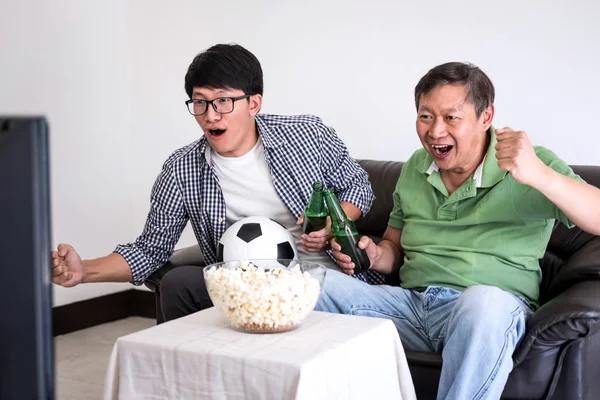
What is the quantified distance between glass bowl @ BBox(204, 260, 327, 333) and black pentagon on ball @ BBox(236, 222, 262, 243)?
1.80 ft

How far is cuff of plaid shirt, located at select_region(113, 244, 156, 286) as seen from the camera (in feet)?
8.05

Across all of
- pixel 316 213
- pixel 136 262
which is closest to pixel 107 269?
pixel 136 262

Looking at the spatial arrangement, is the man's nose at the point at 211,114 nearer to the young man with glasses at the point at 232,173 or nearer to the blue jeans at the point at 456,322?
the young man with glasses at the point at 232,173

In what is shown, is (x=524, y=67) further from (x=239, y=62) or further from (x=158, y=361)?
(x=158, y=361)

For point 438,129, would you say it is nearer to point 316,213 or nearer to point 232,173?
point 316,213

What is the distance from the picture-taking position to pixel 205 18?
364 cm

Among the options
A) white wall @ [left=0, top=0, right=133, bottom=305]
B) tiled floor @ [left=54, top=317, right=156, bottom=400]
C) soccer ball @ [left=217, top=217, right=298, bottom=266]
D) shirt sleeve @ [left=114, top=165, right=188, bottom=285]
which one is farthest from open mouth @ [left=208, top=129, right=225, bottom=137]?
white wall @ [left=0, top=0, right=133, bottom=305]

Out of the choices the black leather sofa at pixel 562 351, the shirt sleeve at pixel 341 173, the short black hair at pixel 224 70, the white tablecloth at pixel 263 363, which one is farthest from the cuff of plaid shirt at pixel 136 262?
the black leather sofa at pixel 562 351

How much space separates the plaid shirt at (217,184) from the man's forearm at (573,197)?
71 cm

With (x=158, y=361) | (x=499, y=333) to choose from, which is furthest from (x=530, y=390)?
(x=158, y=361)

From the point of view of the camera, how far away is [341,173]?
8.56ft

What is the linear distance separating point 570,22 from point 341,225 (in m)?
1.23

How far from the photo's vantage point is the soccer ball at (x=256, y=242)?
2.22 metres

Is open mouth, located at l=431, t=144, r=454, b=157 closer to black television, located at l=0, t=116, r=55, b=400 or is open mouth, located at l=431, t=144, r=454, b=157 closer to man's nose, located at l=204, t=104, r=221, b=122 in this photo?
man's nose, located at l=204, t=104, r=221, b=122
